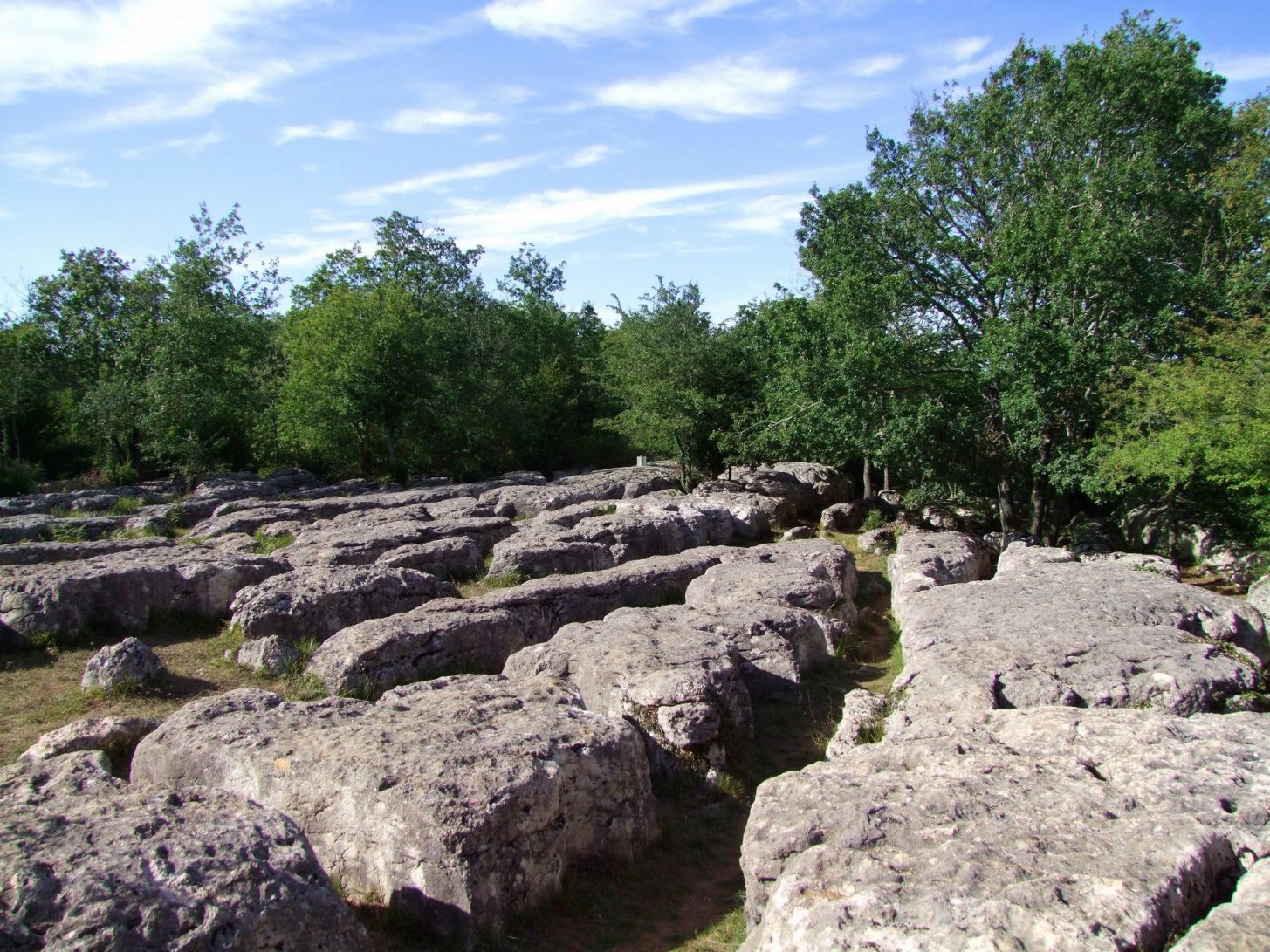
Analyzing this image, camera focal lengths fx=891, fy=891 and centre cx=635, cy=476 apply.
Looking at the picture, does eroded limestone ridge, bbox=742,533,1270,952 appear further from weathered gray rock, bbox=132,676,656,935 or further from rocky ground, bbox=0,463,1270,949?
weathered gray rock, bbox=132,676,656,935

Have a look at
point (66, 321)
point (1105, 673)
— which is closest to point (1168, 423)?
point (1105, 673)

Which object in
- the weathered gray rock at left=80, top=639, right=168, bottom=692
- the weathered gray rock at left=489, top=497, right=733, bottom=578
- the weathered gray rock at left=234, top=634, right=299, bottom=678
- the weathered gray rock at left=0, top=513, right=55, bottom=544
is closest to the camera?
the weathered gray rock at left=80, top=639, right=168, bottom=692

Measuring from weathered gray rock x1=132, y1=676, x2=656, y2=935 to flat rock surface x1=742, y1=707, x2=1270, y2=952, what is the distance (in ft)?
4.36

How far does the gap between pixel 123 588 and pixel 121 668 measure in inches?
110

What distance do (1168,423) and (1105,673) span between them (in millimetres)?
8660

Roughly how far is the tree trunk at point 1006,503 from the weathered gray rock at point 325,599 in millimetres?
Result: 11509

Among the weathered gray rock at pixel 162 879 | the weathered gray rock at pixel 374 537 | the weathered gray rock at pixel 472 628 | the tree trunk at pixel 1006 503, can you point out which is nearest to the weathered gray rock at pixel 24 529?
the weathered gray rock at pixel 374 537

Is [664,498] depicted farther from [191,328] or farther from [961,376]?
[191,328]

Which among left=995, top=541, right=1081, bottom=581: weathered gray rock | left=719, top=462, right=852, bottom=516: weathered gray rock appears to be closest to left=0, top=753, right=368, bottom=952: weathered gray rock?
left=995, top=541, right=1081, bottom=581: weathered gray rock

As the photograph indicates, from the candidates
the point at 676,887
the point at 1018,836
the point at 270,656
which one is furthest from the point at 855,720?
the point at 270,656

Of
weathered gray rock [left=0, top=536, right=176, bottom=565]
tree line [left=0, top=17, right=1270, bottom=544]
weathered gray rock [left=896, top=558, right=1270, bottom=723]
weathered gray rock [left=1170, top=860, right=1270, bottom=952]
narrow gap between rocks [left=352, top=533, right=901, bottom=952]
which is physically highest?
tree line [left=0, top=17, right=1270, bottom=544]

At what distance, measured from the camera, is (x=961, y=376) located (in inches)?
706

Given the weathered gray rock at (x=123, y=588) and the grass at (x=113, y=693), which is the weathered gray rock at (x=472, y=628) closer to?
the grass at (x=113, y=693)

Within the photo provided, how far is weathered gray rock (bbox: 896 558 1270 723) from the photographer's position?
7.43m
